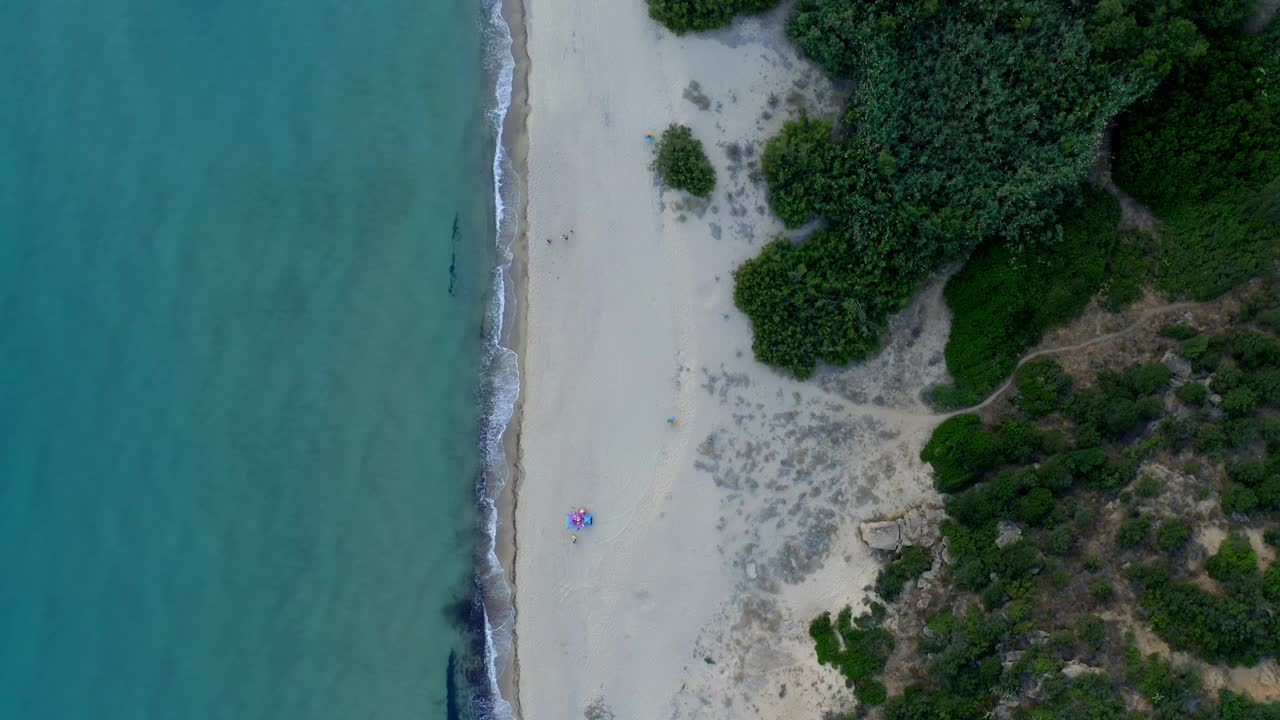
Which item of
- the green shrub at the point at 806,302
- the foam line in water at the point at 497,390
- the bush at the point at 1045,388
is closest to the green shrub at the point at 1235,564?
the bush at the point at 1045,388

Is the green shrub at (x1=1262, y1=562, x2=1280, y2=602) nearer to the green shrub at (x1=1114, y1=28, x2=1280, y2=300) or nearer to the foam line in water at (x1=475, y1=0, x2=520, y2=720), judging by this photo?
the green shrub at (x1=1114, y1=28, x2=1280, y2=300)

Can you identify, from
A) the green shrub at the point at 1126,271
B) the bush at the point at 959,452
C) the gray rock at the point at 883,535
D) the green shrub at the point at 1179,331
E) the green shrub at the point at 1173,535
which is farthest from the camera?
the gray rock at the point at 883,535

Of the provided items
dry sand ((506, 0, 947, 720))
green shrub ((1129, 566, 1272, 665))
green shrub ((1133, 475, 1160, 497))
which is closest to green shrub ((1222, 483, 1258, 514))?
green shrub ((1133, 475, 1160, 497))

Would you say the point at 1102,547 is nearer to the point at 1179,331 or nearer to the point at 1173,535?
the point at 1173,535

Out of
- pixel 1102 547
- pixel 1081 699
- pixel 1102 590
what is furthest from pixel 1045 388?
pixel 1081 699

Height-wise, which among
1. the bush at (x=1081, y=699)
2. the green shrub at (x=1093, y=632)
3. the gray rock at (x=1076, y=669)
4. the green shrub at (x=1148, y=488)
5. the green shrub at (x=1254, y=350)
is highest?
the green shrub at (x=1254, y=350)

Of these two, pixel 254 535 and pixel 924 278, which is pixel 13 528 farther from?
pixel 924 278

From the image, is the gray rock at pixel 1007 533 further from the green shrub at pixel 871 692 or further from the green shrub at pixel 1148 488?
the green shrub at pixel 871 692
